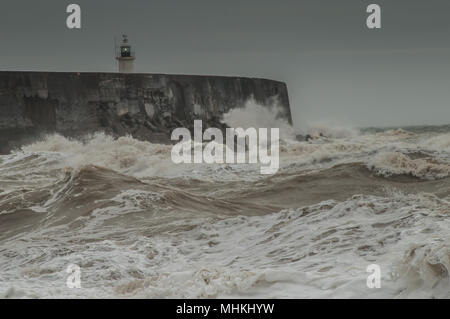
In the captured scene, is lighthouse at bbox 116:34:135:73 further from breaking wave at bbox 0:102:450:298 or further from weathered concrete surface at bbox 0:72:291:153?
breaking wave at bbox 0:102:450:298

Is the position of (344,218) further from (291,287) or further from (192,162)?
(192,162)

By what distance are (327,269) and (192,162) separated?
1215 cm

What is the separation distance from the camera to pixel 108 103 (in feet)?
74.4

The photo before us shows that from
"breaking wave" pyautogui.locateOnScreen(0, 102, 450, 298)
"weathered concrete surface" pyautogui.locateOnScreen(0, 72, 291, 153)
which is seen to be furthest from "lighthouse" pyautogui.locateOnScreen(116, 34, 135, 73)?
"breaking wave" pyautogui.locateOnScreen(0, 102, 450, 298)

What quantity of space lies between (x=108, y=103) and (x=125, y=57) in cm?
510

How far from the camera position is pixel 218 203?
31.9 feet

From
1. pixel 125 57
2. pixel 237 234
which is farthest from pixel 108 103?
pixel 237 234

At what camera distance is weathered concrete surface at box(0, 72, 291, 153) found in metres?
21.5

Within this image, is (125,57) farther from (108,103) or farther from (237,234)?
(237,234)

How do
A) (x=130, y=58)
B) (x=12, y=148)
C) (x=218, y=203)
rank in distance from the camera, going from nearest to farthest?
(x=218, y=203), (x=12, y=148), (x=130, y=58)

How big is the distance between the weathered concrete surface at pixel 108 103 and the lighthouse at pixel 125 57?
3.76 m

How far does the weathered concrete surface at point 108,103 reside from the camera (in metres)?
21.5
